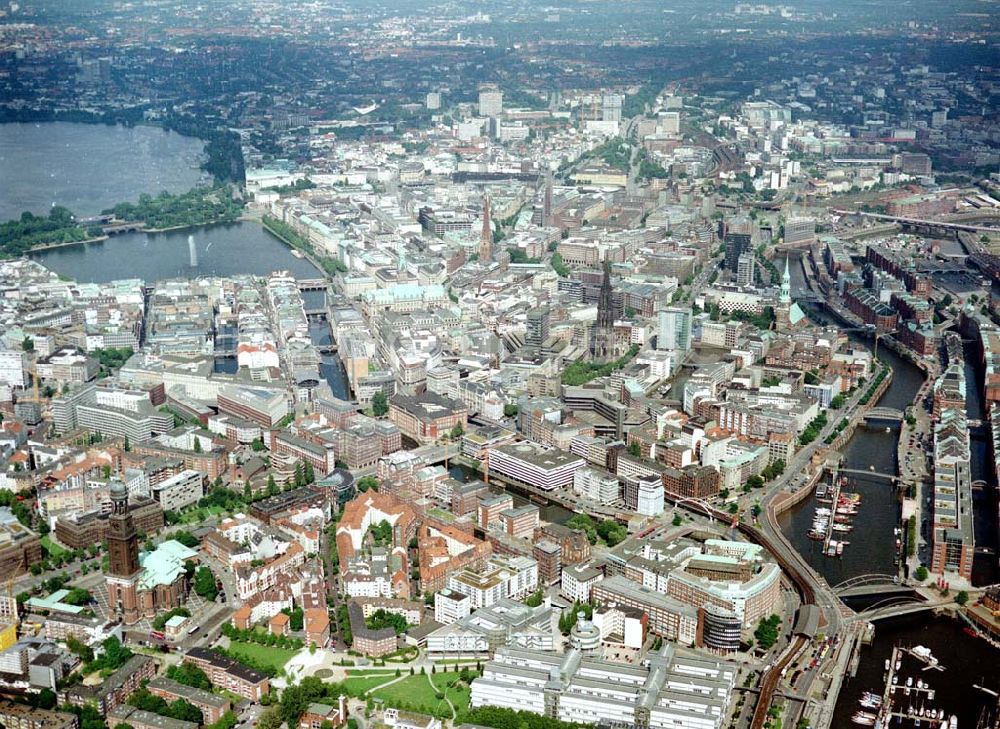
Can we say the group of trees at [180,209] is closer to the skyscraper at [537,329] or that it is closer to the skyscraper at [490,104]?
the skyscraper at [490,104]

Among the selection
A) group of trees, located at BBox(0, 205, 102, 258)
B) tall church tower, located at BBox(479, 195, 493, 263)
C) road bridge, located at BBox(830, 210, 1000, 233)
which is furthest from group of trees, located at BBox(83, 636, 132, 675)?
road bridge, located at BBox(830, 210, 1000, 233)

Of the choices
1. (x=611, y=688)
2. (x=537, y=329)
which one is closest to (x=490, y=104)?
(x=537, y=329)

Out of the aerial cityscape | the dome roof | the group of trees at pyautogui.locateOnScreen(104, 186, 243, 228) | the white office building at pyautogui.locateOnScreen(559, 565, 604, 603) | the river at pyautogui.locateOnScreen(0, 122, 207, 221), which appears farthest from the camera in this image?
the river at pyautogui.locateOnScreen(0, 122, 207, 221)

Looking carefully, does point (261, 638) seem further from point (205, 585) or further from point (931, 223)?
point (931, 223)

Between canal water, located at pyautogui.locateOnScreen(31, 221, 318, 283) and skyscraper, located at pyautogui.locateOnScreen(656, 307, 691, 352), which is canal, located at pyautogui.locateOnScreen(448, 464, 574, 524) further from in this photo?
canal water, located at pyautogui.locateOnScreen(31, 221, 318, 283)

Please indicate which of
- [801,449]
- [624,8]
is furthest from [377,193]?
[624,8]
